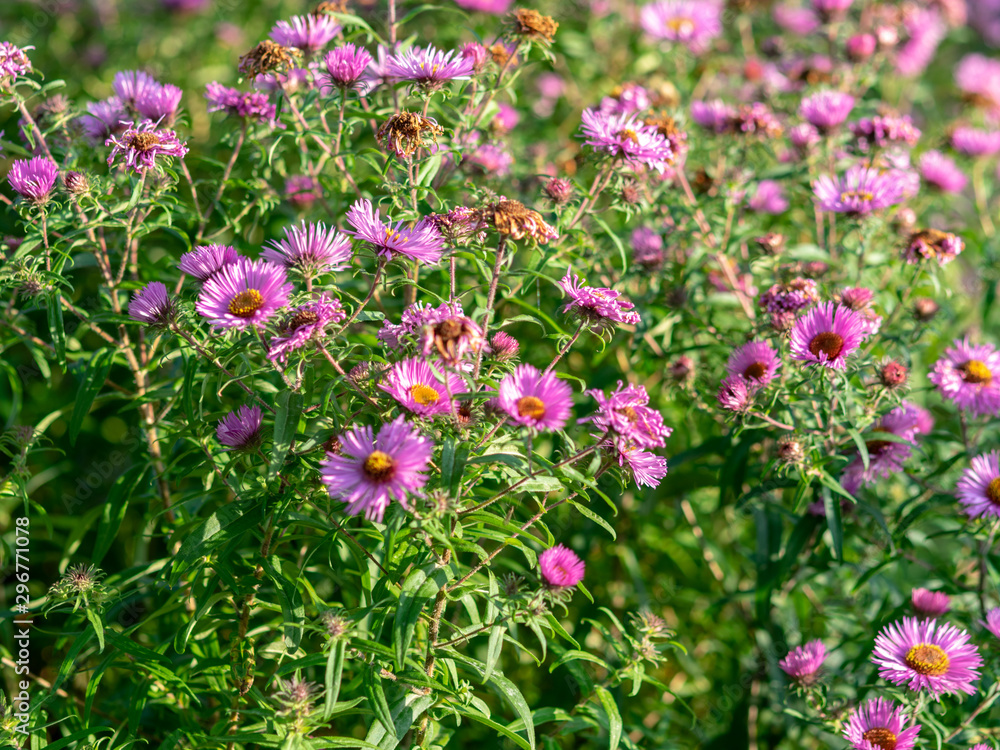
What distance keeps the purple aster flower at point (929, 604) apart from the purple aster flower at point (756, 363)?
0.75 metres

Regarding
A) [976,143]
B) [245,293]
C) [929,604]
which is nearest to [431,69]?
[245,293]

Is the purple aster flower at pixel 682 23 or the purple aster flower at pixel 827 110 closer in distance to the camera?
the purple aster flower at pixel 827 110

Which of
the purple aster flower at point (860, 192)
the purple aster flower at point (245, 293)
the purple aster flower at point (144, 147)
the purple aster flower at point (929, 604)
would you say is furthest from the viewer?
the purple aster flower at point (860, 192)

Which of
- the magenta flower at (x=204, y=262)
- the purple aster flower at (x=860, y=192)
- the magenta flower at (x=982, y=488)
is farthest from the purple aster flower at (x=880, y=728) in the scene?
the magenta flower at (x=204, y=262)

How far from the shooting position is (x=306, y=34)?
2.43 meters

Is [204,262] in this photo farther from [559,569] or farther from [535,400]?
[559,569]

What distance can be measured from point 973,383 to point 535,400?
5.41 feet

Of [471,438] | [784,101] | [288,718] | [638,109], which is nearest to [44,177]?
[471,438]

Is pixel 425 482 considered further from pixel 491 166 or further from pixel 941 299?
pixel 941 299

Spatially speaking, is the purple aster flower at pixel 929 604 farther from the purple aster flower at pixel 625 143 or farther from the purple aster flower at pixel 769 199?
the purple aster flower at pixel 769 199

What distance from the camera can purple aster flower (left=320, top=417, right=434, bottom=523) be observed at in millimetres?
1543

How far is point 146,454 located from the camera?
2408mm

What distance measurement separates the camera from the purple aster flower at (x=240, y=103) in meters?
2.45

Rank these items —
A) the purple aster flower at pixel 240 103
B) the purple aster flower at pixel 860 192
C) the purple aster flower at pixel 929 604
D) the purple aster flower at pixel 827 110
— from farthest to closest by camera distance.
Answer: the purple aster flower at pixel 827 110
the purple aster flower at pixel 860 192
the purple aster flower at pixel 240 103
the purple aster flower at pixel 929 604
